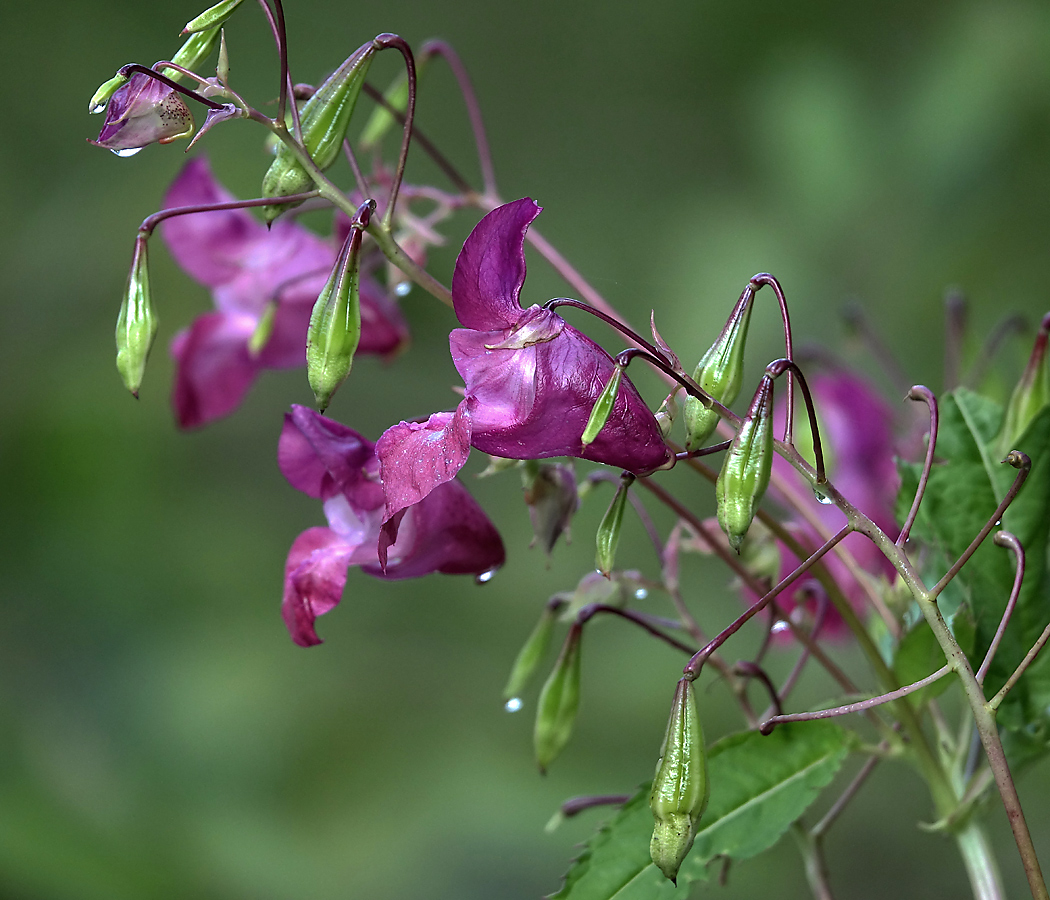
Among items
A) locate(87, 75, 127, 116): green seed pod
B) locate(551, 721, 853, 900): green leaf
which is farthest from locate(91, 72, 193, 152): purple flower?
locate(551, 721, 853, 900): green leaf

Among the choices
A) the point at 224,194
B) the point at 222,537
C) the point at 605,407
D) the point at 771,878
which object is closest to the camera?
the point at 605,407

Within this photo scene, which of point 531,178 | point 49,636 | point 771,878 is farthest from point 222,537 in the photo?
point 771,878

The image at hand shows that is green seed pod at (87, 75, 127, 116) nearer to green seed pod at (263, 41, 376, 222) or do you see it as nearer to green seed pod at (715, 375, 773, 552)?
green seed pod at (263, 41, 376, 222)

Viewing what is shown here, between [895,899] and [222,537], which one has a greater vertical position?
[222,537]

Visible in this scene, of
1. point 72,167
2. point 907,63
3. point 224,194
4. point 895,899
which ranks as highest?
point 72,167

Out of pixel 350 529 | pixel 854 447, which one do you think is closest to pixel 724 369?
pixel 350 529

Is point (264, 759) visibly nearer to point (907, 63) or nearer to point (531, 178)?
point (531, 178)

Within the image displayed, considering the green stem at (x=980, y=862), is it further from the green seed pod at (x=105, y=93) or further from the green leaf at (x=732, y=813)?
the green seed pod at (x=105, y=93)

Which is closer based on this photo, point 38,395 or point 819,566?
point 819,566
